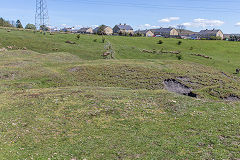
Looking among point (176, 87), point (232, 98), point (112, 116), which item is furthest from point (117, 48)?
point (112, 116)

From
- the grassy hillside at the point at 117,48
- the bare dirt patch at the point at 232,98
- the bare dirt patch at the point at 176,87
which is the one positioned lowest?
the bare dirt patch at the point at 232,98

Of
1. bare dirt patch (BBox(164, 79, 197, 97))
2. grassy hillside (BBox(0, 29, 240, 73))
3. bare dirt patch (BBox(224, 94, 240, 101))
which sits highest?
grassy hillside (BBox(0, 29, 240, 73))

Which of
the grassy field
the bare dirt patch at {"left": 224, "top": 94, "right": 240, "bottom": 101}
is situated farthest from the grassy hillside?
the bare dirt patch at {"left": 224, "top": 94, "right": 240, "bottom": 101}

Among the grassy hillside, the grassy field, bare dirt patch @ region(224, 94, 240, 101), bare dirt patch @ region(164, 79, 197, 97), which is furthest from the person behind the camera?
the grassy hillside

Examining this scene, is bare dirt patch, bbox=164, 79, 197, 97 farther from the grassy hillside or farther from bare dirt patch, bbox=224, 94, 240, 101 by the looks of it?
the grassy hillside

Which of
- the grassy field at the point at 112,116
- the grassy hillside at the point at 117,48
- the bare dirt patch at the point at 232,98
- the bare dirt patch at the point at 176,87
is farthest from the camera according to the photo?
the grassy hillside at the point at 117,48

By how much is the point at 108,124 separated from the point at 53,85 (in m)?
17.4

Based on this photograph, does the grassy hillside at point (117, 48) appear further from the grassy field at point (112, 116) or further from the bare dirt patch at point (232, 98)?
the bare dirt patch at point (232, 98)

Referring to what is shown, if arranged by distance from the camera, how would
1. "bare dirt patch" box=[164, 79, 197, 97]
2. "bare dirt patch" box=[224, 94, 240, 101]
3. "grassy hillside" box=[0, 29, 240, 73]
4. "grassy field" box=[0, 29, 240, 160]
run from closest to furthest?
"grassy field" box=[0, 29, 240, 160]
"bare dirt patch" box=[224, 94, 240, 101]
"bare dirt patch" box=[164, 79, 197, 97]
"grassy hillside" box=[0, 29, 240, 73]

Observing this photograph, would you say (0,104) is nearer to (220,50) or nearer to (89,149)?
(89,149)

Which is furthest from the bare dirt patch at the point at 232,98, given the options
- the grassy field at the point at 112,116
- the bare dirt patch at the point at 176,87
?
the bare dirt patch at the point at 176,87

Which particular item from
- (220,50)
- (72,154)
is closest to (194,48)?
(220,50)

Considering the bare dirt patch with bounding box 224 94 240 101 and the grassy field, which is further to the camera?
the bare dirt patch with bounding box 224 94 240 101

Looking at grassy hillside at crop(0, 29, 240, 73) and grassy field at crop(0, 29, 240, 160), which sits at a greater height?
grassy hillside at crop(0, 29, 240, 73)
